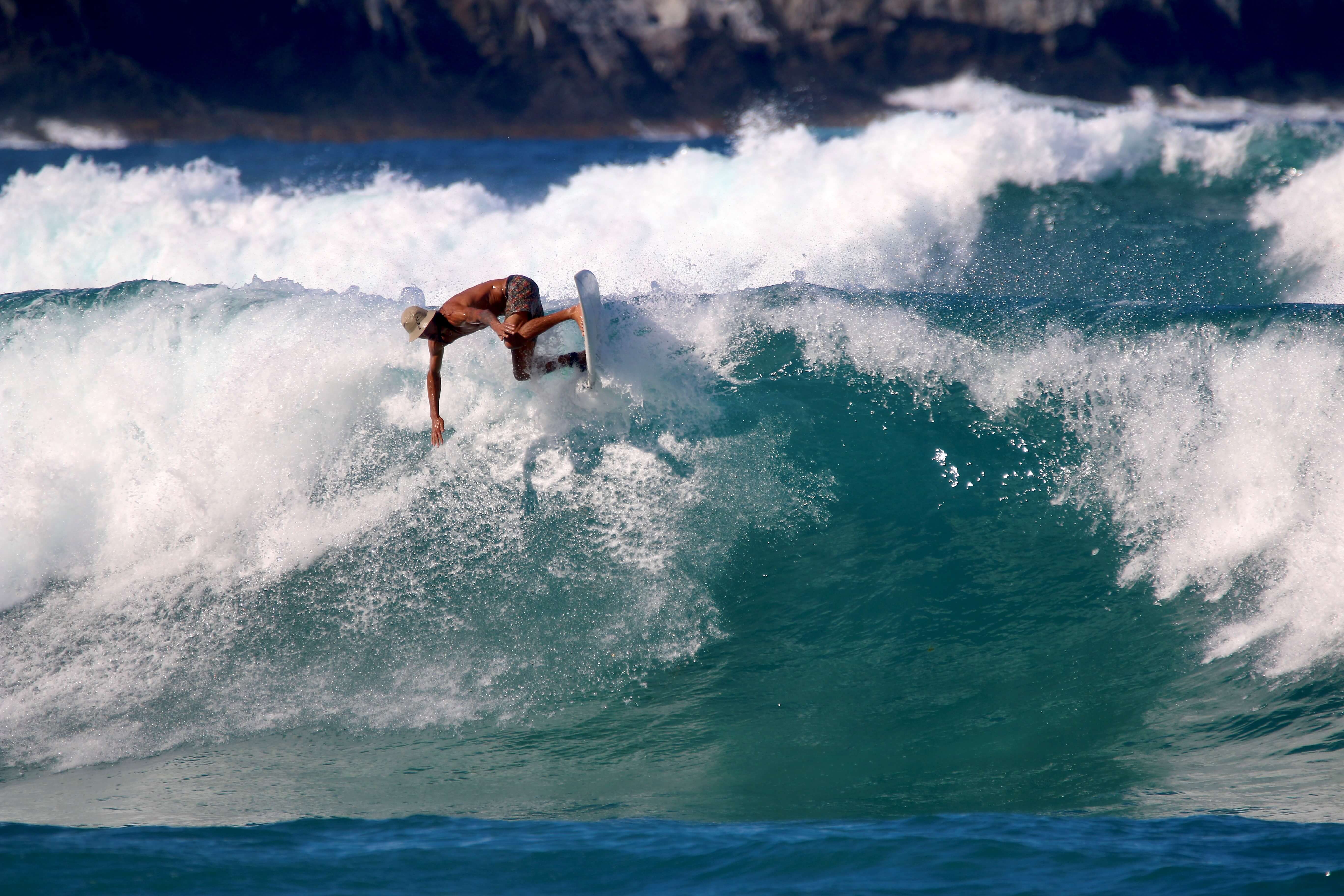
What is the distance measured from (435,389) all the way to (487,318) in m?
0.60

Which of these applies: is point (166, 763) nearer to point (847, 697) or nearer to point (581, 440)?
point (581, 440)

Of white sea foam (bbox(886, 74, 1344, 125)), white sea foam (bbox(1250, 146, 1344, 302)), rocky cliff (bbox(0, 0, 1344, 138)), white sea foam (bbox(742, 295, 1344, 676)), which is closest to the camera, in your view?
white sea foam (bbox(742, 295, 1344, 676))

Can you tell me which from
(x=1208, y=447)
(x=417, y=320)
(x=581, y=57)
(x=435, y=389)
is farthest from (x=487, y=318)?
(x=581, y=57)

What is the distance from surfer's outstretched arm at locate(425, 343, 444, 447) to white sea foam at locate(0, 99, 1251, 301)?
12.3ft

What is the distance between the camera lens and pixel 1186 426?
18.4ft

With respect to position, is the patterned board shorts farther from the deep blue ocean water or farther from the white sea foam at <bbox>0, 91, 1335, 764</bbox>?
the deep blue ocean water

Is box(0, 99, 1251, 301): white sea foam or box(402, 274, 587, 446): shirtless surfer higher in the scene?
box(0, 99, 1251, 301): white sea foam


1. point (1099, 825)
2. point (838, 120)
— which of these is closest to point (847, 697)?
point (1099, 825)

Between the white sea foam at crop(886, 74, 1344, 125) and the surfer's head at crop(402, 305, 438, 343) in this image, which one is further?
the white sea foam at crop(886, 74, 1344, 125)

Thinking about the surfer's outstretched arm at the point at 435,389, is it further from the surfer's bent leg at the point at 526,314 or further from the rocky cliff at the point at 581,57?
the rocky cliff at the point at 581,57

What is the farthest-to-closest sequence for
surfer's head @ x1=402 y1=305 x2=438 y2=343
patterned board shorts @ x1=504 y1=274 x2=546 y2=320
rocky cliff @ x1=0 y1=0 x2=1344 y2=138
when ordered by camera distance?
rocky cliff @ x1=0 y1=0 x2=1344 y2=138
patterned board shorts @ x1=504 y1=274 x2=546 y2=320
surfer's head @ x1=402 y1=305 x2=438 y2=343

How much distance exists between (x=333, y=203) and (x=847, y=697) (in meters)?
12.6

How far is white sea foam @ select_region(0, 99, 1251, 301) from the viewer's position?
35.7ft

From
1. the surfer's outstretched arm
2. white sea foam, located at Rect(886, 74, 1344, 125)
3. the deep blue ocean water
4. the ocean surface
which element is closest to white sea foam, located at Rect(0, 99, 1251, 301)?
the ocean surface
